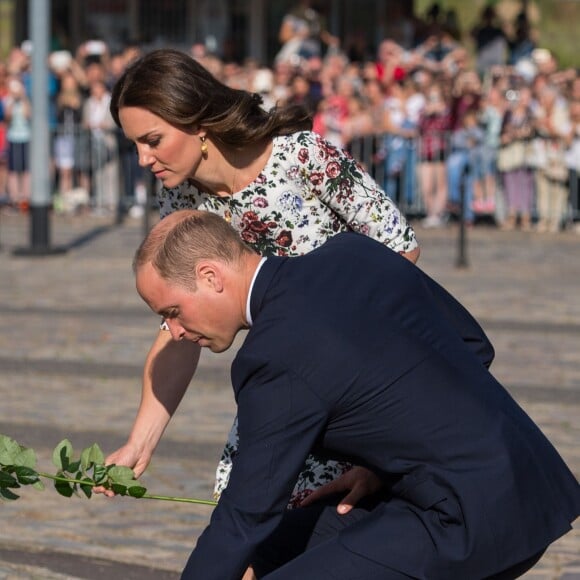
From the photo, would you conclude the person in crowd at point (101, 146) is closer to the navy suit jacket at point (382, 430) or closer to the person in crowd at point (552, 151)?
the person in crowd at point (552, 151)

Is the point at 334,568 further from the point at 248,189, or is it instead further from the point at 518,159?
the point at 518,159

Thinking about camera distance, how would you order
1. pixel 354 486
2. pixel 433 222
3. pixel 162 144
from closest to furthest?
pixel 354 486 → pixel 162 144 → pixel 433 222

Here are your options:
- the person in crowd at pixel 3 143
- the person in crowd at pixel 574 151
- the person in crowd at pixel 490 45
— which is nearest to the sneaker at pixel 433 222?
the person in crowd at pixel 574 151

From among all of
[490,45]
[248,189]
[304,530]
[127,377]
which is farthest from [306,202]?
[490,45]

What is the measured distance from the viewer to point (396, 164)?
17234 millimetres

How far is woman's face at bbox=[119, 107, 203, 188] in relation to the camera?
12.4ft

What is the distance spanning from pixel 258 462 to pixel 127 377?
5.88 metres

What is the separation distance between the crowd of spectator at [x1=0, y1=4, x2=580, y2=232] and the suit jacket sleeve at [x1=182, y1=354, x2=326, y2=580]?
12.5 m

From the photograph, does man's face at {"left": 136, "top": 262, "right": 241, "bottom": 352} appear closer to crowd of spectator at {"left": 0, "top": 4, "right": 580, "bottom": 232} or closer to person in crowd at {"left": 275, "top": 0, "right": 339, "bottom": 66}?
crowd of spectator at {"left": 0, "top": 4, "right": 580, "bottom": 232}

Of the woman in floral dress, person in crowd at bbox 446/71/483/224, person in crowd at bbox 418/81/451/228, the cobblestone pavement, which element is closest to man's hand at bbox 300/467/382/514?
the woman in floral dress

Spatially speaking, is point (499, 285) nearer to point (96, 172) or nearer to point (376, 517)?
point (96, 172)

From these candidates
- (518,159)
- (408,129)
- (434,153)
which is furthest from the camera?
(408,129)

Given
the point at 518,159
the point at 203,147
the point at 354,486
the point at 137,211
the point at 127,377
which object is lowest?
the point at 137,211

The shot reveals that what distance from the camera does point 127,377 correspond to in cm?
884
